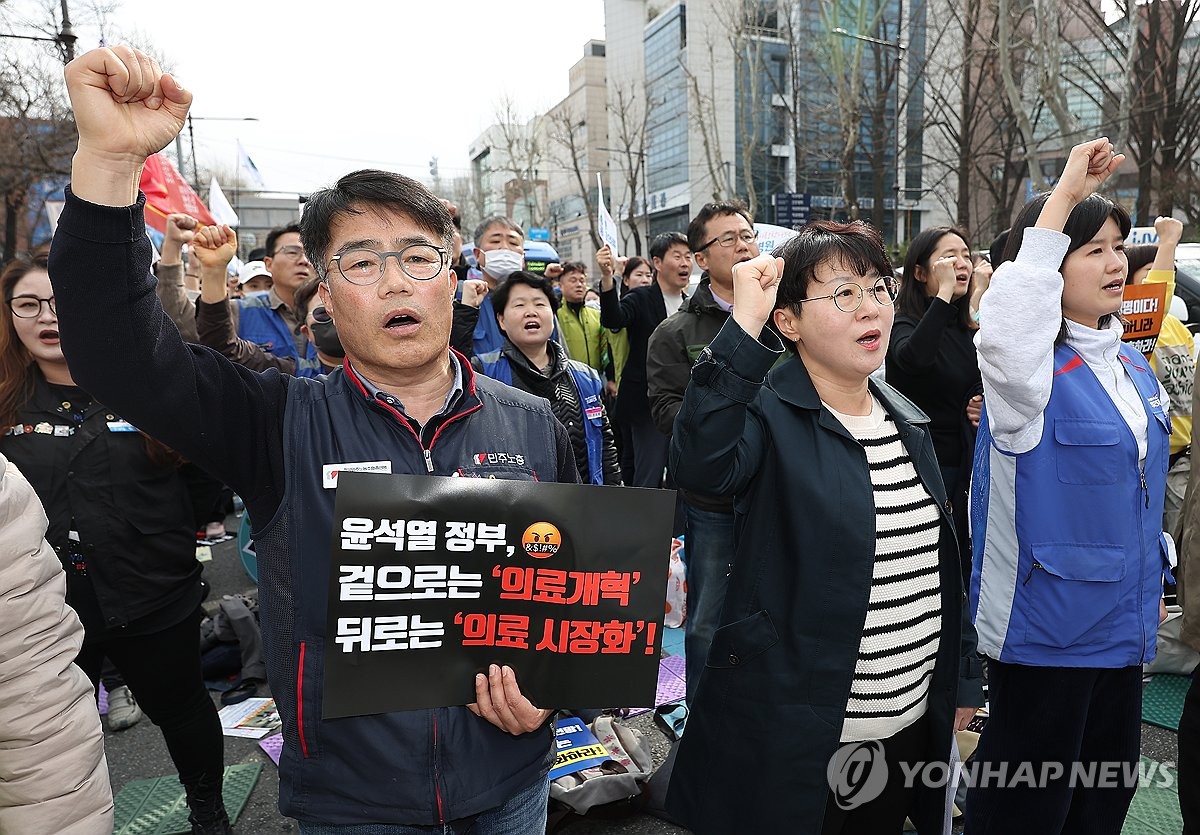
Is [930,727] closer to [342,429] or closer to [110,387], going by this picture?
[342,429]

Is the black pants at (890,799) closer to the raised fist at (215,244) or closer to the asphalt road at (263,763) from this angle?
the asphalt road at (263,763)

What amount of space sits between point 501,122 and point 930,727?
109 ft

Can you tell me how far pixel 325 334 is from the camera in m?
3.46

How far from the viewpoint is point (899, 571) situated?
6.63 feet

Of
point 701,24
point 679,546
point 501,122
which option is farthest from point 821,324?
point 701,24

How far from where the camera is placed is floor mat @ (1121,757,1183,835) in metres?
2.78

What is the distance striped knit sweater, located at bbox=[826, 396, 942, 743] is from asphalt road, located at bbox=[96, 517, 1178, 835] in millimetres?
1248

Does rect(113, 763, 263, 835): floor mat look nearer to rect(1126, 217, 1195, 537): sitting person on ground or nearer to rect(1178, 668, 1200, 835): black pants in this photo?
rect(1178, 668, 1200, 835): black pants

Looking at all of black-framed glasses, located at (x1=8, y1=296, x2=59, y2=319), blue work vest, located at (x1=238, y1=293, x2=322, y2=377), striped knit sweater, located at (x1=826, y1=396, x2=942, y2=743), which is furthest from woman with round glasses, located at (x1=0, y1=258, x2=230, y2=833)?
striped knit sweater, located at (x1=826, y1=396, x2=942, y2=743)

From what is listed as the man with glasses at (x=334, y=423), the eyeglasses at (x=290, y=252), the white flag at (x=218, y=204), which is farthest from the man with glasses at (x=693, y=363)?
the white flag at (x=218, y=204)

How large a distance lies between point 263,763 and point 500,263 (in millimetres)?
3235

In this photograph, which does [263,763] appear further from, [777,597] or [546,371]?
[777,597]

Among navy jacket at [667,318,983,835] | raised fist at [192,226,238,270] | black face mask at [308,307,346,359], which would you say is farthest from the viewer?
black face mask at [308,307,346,359]

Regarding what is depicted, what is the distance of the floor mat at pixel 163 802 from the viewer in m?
2.98
